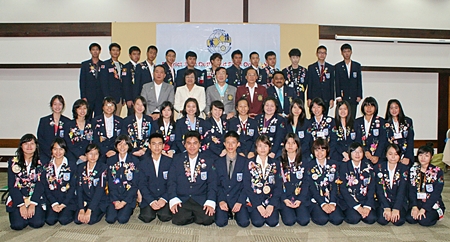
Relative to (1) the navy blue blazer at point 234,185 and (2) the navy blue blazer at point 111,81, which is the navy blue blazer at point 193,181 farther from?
(2) the navy blue blazer at point 111,81

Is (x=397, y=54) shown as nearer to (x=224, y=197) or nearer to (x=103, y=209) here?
(x=224, y=197)

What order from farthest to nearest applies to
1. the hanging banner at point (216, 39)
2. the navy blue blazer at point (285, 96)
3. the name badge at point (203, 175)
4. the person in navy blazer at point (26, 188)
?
1. the hanging banner at point (216, 39)
2. the navy blue blazer at point (285, 96)
3. the name badge at point (203, 175)
4. the person in navy blazer at point (26, 188)

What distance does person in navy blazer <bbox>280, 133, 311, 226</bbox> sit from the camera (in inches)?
158

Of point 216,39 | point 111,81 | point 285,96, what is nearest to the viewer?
point 285,96

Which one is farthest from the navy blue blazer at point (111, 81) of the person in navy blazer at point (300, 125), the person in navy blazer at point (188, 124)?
the person in navy blazer at point (300, 125)

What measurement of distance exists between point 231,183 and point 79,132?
2092mm

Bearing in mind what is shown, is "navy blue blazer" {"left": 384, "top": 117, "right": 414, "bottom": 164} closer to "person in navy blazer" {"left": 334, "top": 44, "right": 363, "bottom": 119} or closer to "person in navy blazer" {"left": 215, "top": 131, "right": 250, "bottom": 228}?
"person in navy blazer" {"left": 334, "top": 44, "right": 363, "bottom": 119}

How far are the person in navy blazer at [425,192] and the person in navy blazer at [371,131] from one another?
2.33 feet

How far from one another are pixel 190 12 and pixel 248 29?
1.18 meters

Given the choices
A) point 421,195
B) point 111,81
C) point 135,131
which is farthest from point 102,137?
point 421,195

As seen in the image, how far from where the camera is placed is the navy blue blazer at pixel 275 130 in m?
4.84

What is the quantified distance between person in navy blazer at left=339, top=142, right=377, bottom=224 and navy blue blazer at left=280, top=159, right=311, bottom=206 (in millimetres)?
397

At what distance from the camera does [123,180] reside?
13.8 feet

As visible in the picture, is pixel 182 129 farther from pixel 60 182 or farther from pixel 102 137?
pixel 60 182
